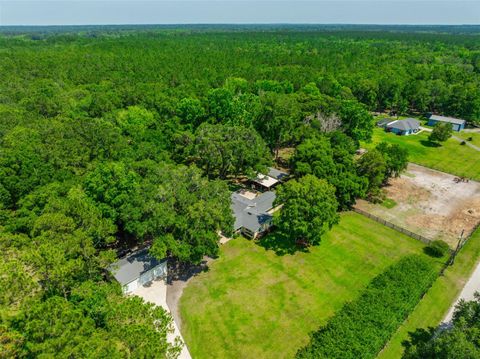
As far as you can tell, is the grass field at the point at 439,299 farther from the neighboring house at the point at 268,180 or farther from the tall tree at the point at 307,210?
the neighboring house at the point at 268,180

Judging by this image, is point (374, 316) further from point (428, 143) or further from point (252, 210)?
point (428, 143)

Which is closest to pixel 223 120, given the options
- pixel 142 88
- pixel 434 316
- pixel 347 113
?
pixel 347 113

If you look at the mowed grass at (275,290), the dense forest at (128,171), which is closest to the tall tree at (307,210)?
the dense forest at (128,171)

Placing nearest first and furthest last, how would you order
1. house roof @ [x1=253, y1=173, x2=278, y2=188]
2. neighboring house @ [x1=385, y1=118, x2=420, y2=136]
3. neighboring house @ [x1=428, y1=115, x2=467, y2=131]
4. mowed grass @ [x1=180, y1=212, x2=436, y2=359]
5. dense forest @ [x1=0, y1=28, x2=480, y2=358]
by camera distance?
dense forest @ [x1=0, y1=28, x2=480, y2=358] < mowed grass @ [x1=180, y1=212, x2=436, y2=359] < house roof @ [x1=253, y1=173, x2=278, y2=188] < neighboring house @ [x1=385, y1=118, x2=420, y2=136] < neighboring house @ [x1=428, y1=115, x2=467, y2=131]

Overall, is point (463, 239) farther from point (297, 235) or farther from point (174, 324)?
point (174, 324)

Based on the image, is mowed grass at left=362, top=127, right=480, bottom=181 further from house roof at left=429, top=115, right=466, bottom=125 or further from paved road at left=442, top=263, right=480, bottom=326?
paved road at left=442, top=263, right=480, bottom=326

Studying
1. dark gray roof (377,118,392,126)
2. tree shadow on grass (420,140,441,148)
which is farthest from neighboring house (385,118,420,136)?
tree shadow on grass (420,140,441,148)
